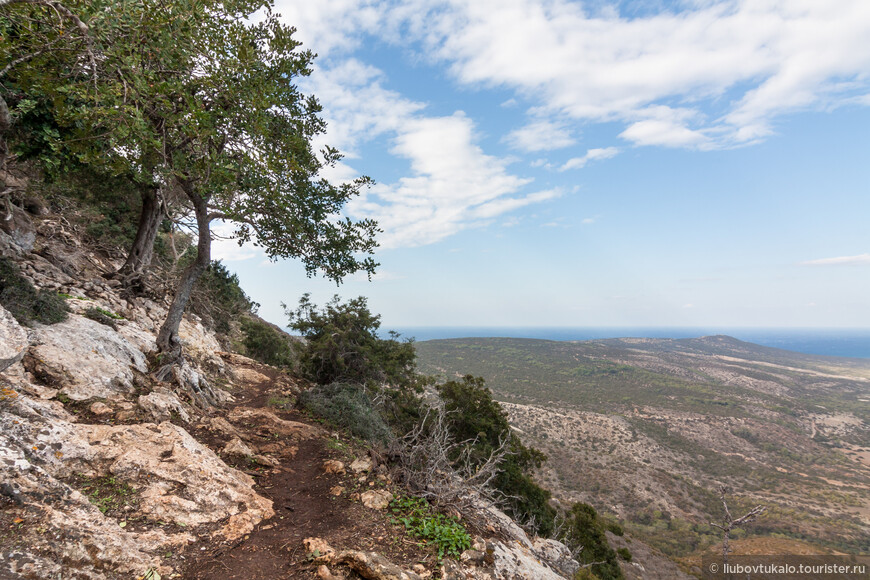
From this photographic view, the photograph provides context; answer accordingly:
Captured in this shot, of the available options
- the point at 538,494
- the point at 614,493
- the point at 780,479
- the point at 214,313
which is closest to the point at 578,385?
the point at 780,479

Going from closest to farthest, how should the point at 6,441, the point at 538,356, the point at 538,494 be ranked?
the point at 6,441 → the point at 538,494 → the point at 538,356

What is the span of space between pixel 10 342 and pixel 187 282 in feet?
12.0

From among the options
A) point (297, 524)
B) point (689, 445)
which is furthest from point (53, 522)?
point (689, 445)

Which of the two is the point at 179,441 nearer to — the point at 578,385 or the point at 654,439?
the point at 654,439

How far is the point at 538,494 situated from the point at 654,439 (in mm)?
58733

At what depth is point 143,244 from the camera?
40.3ft

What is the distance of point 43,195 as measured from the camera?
41.7ft

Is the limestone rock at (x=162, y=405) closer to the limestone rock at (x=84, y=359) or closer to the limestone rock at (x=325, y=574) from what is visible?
the limestone rock at (x=84, y=359)

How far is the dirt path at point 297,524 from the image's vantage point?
388cm

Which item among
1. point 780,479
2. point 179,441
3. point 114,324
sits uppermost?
point 114,324

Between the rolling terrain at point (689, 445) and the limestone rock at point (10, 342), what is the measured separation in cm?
4668

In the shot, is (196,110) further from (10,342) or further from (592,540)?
(592,540)

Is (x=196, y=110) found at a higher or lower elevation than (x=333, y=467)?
higher

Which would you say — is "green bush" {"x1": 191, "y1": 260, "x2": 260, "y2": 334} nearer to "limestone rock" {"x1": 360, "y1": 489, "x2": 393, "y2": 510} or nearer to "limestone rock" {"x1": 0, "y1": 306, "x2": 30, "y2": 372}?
"limestone rock" {"x1": 0, "y1": 306, "x2": 30, "y2": 372}
